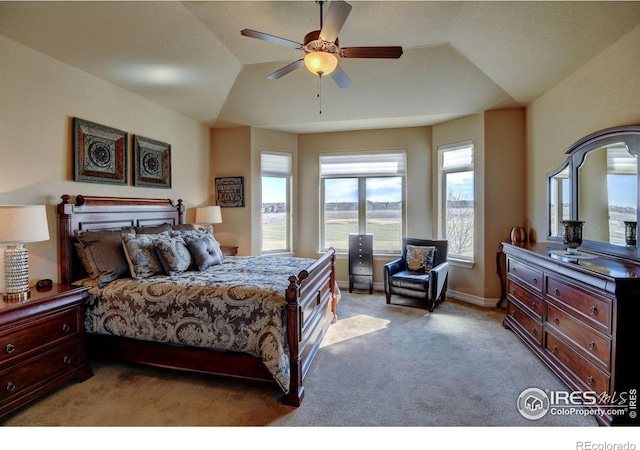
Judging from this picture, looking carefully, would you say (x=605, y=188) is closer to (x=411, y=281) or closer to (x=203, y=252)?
(x=411, y=281)

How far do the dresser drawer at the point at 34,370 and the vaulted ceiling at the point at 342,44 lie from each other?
2.62 m

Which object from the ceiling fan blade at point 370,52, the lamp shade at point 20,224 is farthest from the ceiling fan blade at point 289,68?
the lamp shade at point 20,224

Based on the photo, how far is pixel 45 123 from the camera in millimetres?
2887

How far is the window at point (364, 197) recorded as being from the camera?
18.0 feet

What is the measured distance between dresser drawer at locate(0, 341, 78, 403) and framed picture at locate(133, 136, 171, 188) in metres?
2.06

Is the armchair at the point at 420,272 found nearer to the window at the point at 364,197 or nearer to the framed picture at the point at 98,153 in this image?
the window at the point at 364,197

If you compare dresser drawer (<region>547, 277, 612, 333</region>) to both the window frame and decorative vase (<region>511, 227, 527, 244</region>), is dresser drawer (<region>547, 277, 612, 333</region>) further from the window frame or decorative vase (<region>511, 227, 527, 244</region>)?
the window frame

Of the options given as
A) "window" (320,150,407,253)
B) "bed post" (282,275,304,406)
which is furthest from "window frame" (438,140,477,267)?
"bed post" (282,275,304,406)

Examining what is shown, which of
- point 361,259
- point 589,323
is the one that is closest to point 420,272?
point 361,259

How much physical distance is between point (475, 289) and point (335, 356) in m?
2.73

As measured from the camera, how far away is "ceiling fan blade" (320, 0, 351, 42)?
1.92 m

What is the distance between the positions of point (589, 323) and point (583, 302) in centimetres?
15
